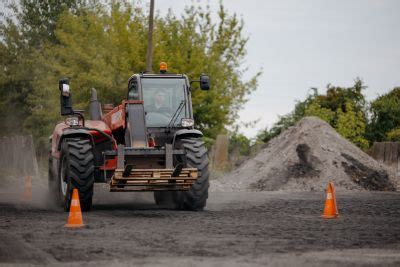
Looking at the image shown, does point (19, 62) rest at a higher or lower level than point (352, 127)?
higher

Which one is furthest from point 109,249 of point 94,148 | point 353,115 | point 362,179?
point 353,115

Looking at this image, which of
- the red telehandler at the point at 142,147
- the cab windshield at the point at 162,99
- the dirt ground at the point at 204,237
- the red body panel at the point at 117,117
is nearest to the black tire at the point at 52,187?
the dirt ground at the point at 204,237

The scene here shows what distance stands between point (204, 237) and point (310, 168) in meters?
19.1

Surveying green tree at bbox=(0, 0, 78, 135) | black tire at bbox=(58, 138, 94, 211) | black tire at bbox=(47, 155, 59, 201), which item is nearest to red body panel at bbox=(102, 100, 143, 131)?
black tire at bbox=(58, 138, 94, 211)

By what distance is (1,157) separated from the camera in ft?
135

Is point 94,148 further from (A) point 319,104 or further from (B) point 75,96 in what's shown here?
(A) point 319,104

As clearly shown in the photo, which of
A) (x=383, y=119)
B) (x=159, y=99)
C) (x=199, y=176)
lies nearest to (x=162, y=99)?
(x=159, y=99)

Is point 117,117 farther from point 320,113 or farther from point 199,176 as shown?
point 320,113

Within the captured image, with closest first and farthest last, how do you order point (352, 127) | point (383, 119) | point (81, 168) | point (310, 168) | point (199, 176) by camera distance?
point (81, 168) < point (199, 176) < point (310, 168) < point (352, 127) < point (383, 119)

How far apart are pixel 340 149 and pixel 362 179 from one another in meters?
2.24

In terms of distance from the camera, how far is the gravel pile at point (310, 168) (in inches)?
1182

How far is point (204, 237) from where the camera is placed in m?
12.1

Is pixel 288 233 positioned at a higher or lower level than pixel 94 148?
lower

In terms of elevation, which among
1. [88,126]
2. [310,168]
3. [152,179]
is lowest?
[310,168]
